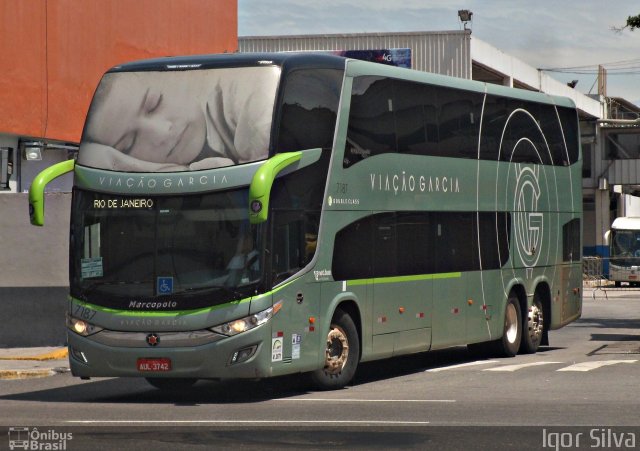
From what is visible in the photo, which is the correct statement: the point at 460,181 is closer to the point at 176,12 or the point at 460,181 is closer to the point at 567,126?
the point at 567,126

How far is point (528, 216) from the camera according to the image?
2422 cm

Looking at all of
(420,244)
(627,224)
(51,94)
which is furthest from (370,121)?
(627,224)

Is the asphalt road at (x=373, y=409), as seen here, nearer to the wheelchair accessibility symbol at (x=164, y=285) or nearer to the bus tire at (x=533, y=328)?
the bus tire at (x=533, y=328)

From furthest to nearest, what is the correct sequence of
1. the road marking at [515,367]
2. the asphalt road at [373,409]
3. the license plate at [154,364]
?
the road marking at [515,367], the license plate at [154,364], the asphalt road at [373,409]

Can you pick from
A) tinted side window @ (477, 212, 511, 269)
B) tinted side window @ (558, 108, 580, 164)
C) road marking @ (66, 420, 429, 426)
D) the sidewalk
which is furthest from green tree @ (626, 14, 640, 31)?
road marking @ (66, 420, 429, 426)

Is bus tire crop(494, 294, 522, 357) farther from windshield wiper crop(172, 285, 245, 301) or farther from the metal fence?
the metal fence

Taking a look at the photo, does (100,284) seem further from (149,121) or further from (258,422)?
(258,422)

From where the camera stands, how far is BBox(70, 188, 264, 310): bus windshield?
1603 cm

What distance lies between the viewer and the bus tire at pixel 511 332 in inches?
922

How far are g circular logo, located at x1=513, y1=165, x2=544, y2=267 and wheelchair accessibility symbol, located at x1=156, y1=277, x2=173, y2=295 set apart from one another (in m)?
9.03

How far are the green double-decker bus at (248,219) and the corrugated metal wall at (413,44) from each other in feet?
125

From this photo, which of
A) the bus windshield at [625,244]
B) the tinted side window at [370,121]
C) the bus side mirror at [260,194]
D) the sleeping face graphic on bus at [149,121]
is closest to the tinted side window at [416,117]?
the tinted side window at [370,121]

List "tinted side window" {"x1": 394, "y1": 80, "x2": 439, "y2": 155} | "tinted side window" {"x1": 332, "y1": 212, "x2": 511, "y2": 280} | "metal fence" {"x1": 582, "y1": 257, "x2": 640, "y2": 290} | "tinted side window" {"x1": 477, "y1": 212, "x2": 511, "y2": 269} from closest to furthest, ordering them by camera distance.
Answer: "tinted side window" {"x1": 332, "y1": 212, "x2": 511, "y2": 280} < "tinted side window" {"x1": 394, "y1": 80, "x2": 439, "y2": 155} < "tinted side window" {"x1": 477, "y1": 212, "x2": 511, "y2": 269} < "metal fence" {"x1": 582, "y1": 257, "x2": 640, "y2": 290}

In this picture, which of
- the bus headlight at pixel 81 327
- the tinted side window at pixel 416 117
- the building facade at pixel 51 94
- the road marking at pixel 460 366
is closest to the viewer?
the bus headlight at pixel 81 327
